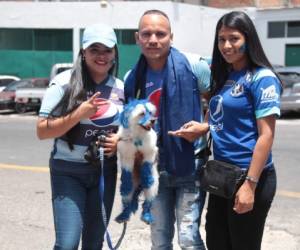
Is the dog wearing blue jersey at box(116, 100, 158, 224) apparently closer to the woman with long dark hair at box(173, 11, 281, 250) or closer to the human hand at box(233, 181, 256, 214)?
the woman with long dark hair at box(173, 11, 281, 250)

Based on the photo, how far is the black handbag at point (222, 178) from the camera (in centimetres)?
313

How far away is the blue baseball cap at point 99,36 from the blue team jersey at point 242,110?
0.72 metres

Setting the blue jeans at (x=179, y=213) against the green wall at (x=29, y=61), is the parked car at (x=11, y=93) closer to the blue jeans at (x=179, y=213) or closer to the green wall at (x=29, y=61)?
the green wall at (x=29, y=61)

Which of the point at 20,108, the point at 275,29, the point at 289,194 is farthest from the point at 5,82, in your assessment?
the point at 289,194

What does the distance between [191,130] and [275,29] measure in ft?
98.7

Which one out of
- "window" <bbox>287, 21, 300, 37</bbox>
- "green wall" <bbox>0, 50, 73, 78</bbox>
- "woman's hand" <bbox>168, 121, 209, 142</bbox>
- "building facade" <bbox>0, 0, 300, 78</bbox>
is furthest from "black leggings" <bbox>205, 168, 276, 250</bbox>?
"window" <bbox>287, 21, 300, 37</bbox>

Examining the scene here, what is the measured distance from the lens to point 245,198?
3.06 m

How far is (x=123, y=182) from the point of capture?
11.1 ft

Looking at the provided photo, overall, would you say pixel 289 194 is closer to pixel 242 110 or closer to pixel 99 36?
pixel 242 110

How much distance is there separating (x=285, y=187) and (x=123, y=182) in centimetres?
480

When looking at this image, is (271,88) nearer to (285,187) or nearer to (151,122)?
(151,122)

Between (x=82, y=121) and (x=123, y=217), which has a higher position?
(x=82, y=121)

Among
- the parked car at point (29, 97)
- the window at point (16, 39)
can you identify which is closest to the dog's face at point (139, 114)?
the parked car at point (29, 97)

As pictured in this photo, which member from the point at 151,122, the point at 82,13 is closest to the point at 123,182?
the point at 151,122
